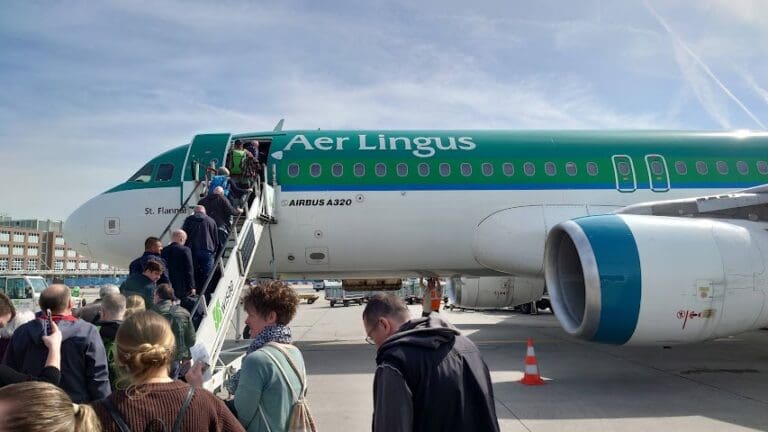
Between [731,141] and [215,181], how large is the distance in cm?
994

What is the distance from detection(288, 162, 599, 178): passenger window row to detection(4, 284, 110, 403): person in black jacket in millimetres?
7514

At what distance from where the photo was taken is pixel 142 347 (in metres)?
2.29

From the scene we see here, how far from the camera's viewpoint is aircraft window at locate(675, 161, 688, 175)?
1144 centimetres

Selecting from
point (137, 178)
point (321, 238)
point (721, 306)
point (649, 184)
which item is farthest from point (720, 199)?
point (137, 178)

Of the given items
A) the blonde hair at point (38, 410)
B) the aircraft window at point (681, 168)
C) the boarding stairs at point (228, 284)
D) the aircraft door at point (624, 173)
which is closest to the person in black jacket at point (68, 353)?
the boarding stairs at point (228, 284)

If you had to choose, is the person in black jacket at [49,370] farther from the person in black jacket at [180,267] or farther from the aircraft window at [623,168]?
the aircraft window at [623,168]

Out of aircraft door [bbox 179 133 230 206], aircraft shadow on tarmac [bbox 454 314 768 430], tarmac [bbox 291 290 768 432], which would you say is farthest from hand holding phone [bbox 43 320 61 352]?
aircraft door [bbox 179 133 230 206]

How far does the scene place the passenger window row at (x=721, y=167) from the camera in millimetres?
11469

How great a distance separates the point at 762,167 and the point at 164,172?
11486mm

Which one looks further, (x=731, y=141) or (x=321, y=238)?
(x=731, y=141)

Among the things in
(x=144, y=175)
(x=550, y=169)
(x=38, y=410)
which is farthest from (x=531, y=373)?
(x=144, y=175)

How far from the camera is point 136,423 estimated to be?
82.2 inches

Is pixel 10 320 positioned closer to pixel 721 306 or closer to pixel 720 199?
pixel 721 306

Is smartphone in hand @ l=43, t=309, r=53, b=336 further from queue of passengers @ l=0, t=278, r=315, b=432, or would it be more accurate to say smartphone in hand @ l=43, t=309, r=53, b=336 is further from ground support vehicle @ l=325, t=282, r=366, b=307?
ground support vehicle @ l=325, t=282, r=366, b=307
